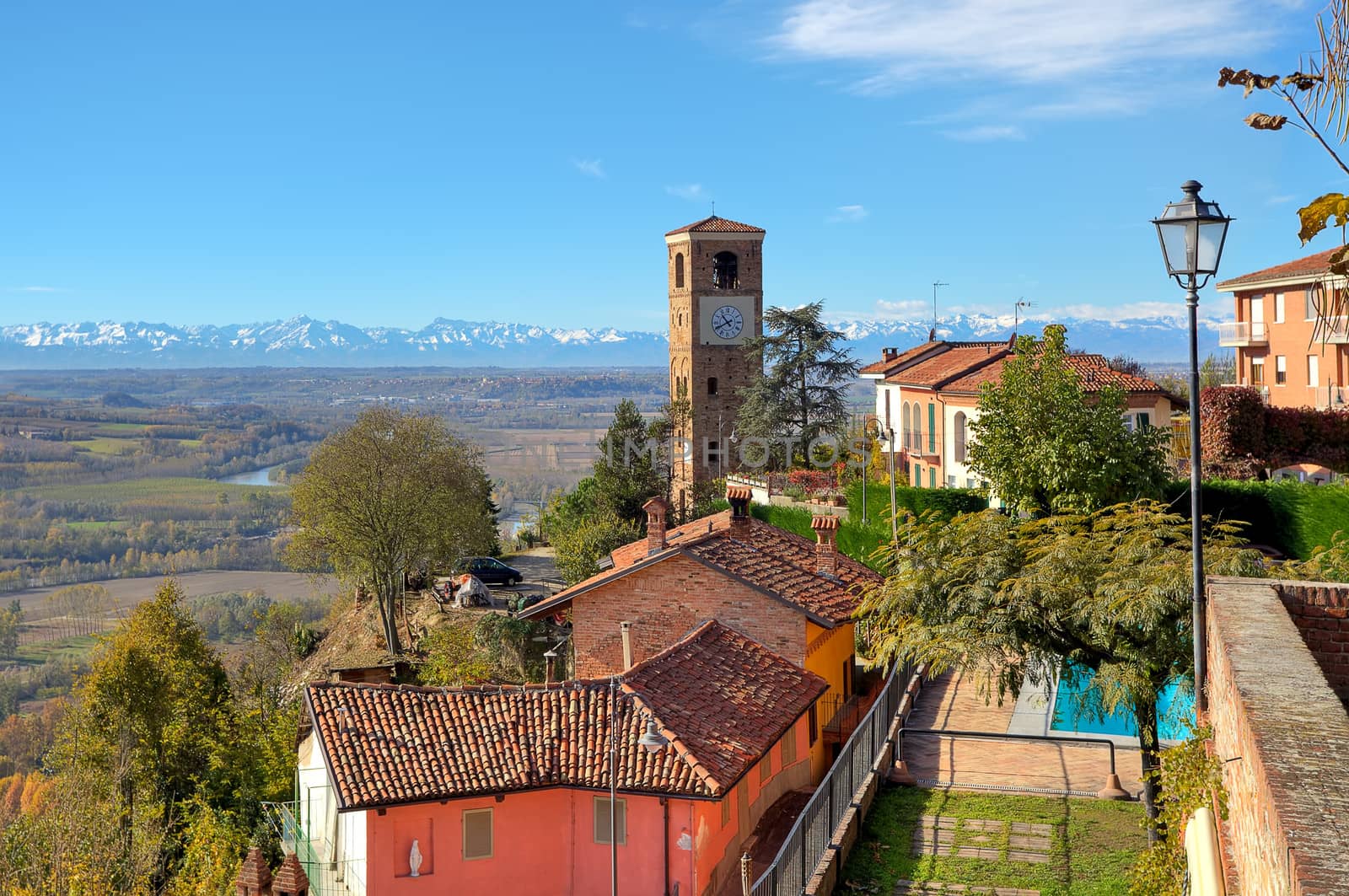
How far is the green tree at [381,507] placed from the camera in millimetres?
42000

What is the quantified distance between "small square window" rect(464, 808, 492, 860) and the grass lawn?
559cm

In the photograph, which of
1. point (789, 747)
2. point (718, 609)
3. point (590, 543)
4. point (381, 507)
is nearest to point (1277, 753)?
point (789, 747)

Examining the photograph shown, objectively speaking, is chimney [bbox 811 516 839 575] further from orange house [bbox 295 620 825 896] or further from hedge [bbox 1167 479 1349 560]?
hedge [bbox 1167 479 1349 560]

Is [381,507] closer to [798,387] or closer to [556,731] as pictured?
[798,387]

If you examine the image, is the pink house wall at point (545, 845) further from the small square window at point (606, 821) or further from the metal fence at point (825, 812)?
the metal fence at point (825, 812)

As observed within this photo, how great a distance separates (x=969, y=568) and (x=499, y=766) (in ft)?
24.7

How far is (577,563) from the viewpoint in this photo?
4109 centimetres

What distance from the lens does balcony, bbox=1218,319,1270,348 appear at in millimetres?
44031

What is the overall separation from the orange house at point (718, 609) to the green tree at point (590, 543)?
14.4 metres

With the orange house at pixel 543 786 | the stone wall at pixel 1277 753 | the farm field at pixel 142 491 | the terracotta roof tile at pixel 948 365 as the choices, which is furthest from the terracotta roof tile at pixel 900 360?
the farm field at pixel 142 491

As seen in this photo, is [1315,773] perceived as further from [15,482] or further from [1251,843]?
[15,482]

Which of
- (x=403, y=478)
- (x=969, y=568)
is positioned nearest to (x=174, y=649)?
(x=403, y=478)

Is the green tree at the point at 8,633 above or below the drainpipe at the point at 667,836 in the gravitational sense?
below

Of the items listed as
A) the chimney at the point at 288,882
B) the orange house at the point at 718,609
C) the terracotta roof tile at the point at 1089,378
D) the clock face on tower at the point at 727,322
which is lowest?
the chimney at the point at 288,882
